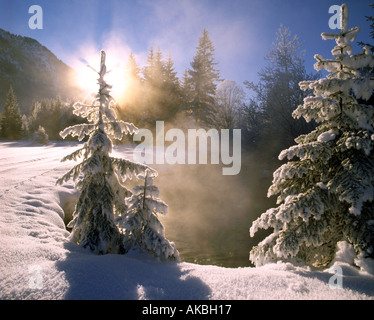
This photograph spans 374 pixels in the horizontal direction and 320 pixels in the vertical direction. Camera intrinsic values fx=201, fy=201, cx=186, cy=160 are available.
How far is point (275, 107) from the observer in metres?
21.2

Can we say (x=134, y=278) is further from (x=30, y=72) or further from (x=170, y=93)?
(x=30, y=72)

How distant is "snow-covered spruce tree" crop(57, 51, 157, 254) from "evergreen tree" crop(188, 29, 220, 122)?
22.4 m

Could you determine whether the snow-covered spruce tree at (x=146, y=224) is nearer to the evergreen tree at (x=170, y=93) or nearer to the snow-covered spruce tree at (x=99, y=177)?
the snow-covered spruce tree at (x=99, y=177)

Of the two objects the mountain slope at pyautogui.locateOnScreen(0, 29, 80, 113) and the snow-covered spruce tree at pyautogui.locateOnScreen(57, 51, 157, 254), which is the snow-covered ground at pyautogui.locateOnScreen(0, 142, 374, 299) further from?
the mountain slope at pyautogui.locateOnScreen(0, 29, 80, 113)

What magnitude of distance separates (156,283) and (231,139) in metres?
24.0

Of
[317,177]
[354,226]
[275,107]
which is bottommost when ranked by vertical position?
[354,226]

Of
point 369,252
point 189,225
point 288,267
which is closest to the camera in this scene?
point 369,252

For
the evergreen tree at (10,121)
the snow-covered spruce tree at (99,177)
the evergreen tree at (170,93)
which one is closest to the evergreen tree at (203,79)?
the evergreen tree at (170,93)

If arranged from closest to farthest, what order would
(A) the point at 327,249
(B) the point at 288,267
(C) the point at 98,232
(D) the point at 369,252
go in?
(D) the point at 369,252
(B) the point at 288,267
(A) the point at 327,249
(C) the point at 98,232

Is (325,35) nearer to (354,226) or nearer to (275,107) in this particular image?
(354,226)

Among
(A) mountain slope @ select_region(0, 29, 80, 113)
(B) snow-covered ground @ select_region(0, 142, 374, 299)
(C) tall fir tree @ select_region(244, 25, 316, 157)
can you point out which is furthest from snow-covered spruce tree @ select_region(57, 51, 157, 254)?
(A) mountain slope @ select_region(0, 29, 80, 113)

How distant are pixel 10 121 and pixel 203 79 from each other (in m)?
38.9

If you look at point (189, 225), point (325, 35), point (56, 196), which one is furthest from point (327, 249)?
point (56, 196)

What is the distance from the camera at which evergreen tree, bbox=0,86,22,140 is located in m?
38.8
